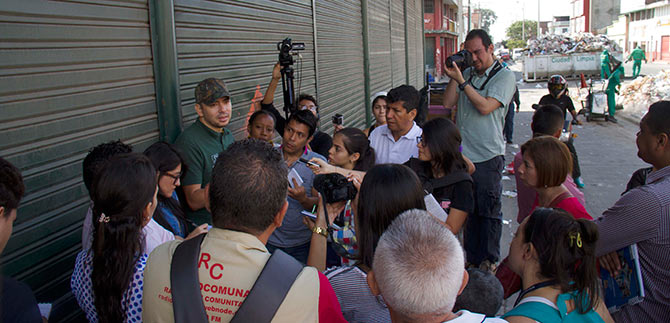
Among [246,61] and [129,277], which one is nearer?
[129,277]

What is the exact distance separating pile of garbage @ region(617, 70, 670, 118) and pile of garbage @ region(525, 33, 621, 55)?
11013 mm

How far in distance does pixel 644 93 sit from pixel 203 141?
56.5 ft

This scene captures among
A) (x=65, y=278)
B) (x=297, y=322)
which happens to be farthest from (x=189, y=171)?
(x=297, y=322)

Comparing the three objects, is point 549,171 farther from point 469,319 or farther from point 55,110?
point 55,110

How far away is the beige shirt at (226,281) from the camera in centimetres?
155

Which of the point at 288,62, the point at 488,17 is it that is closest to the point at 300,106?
the point at 288,62

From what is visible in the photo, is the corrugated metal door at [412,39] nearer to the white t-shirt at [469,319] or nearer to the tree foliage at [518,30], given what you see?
the white t-shirt at [469,319]

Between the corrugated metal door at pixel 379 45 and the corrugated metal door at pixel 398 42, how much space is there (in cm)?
56

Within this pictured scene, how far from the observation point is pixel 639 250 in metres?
2.46

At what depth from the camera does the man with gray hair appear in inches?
60.4

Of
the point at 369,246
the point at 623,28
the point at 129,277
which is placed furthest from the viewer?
the point at 623,28

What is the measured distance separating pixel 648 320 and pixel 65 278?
2.94 metres

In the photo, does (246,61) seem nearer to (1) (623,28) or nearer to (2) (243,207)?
(2) (243,207)

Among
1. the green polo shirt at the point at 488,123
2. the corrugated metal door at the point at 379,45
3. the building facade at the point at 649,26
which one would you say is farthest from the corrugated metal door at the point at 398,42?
the building facade at the point at 649,26
